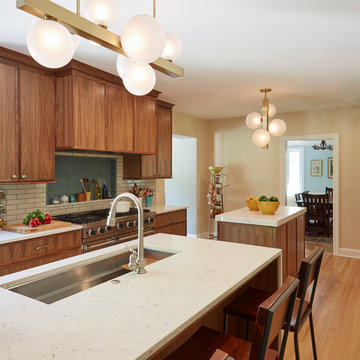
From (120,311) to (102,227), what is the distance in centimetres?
244

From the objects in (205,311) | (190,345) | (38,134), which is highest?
(38,134)

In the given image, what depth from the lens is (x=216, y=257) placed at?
1919 mm

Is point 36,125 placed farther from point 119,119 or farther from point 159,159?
point 159,159

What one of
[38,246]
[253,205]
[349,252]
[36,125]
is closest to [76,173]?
[36,125]

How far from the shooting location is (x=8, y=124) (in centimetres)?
300

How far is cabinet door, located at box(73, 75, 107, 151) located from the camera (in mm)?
3379

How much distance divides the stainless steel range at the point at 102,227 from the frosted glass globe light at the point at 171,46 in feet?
7.18

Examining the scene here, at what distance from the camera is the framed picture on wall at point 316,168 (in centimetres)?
941

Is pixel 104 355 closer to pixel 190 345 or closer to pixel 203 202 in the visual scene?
pixel 190 345

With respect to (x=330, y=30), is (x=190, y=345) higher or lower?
lower

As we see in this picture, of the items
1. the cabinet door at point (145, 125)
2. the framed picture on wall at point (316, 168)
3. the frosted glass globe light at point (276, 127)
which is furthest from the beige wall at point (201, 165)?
the framed picture on wall at point (316, 168)

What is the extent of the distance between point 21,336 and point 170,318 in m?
0.47

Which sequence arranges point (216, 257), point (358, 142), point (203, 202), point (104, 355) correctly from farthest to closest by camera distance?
point (203, 202), point (358, 142), point (216, 257), point (104, 355)

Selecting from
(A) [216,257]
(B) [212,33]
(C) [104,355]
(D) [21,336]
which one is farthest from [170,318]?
(B) [212,33]
